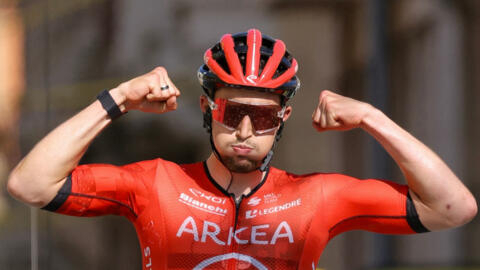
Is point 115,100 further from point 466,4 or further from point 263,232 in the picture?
point 466,4

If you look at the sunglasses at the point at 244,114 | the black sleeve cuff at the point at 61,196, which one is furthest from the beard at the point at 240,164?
the black sleeve cuff at the point at 61,196

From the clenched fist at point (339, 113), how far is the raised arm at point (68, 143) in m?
0.66

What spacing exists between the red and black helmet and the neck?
359mm

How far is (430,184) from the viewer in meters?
2.98

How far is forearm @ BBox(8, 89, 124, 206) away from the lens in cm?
288

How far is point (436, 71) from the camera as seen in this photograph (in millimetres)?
6816

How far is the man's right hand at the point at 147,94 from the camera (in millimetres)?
3064

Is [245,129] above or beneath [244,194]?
above

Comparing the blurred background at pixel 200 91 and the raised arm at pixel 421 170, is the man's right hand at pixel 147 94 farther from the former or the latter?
the blurred background at pixel 200 91

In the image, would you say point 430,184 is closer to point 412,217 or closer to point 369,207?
point 412,217

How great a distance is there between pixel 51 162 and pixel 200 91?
12.0 ft

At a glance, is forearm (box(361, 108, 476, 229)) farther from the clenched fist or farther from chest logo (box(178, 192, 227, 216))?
chest logo (box(178, 192, 227, 216))

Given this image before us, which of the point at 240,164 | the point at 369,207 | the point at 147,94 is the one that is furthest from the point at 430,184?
the point at 147,94

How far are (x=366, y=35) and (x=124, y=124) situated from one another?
2466mm
